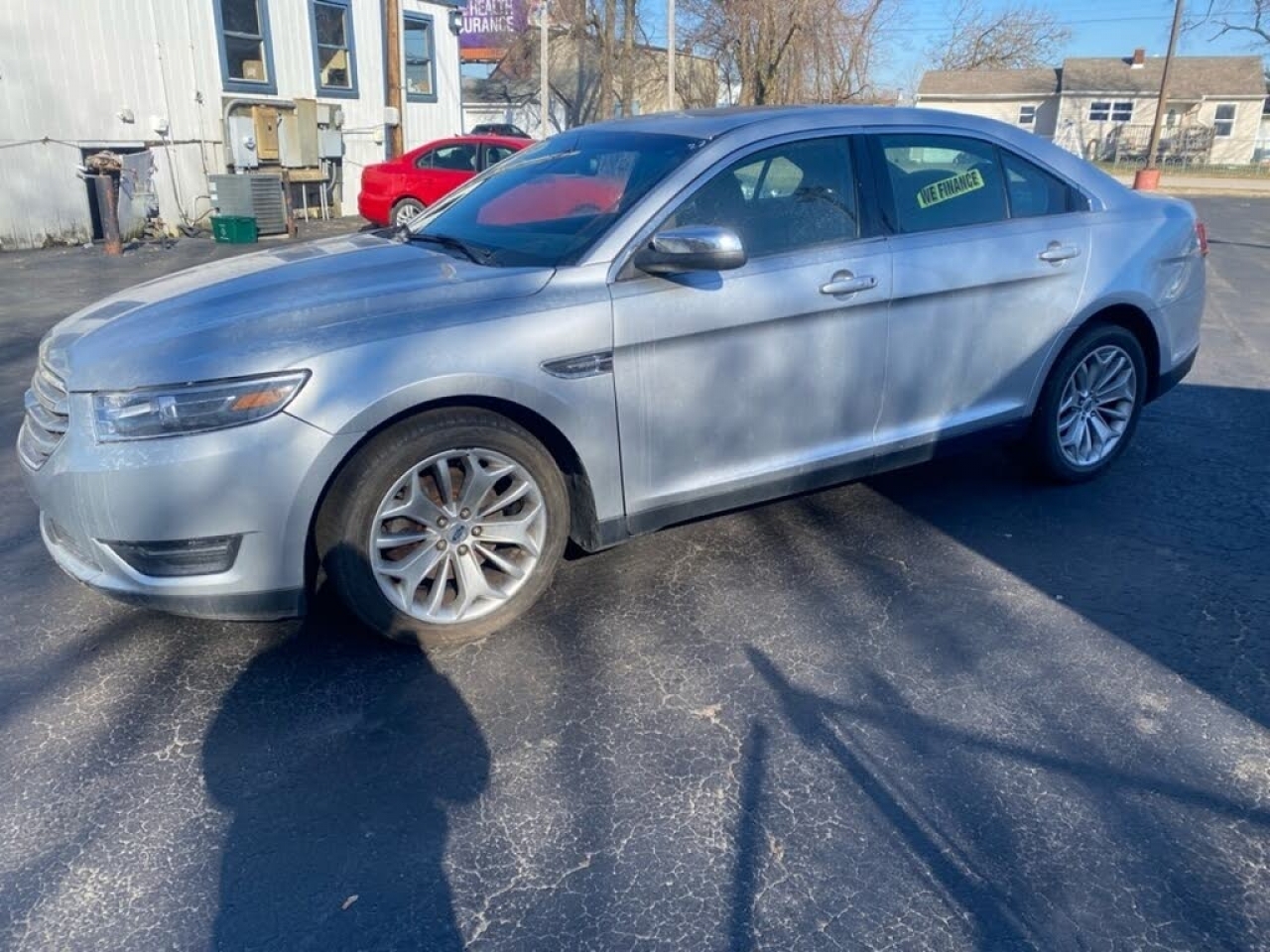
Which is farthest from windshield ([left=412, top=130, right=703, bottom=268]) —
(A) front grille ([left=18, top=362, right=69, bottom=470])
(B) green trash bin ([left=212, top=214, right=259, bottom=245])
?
(B) green trash bin ([left=212, top=214, right=259, bottom=245])

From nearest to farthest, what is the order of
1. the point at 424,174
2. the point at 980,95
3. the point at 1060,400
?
the point at 1060,400 → the point at 424,174 → the point at 980,95

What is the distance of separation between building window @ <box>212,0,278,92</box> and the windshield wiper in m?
14.2

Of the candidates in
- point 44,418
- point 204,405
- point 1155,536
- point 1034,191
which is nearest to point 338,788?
point 204,405

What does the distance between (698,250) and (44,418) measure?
221 cm

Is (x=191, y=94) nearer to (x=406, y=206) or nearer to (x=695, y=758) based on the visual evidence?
(x=406, y=206)

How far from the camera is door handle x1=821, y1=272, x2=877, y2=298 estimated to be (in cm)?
371

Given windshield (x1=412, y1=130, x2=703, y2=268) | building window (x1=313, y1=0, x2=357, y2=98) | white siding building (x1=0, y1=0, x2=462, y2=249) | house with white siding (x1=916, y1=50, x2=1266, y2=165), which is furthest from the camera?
house with white siding (x1=916, y1=50, x2=1266, y2=165)

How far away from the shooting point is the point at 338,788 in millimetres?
2688

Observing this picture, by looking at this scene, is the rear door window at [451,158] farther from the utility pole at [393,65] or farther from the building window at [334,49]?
the building window at [334,49]

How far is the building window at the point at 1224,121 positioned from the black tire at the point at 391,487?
50674mm

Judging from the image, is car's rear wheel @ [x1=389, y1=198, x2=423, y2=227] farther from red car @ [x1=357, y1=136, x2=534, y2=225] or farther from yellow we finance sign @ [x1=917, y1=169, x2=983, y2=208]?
yellow we finance sign @ [x1=917, y1=169, x2=983, y2=208]

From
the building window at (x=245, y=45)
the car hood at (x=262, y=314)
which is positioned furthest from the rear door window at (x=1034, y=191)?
the building window at (x=245, y=45)

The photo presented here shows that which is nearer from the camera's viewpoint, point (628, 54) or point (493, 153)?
point (493, 153)

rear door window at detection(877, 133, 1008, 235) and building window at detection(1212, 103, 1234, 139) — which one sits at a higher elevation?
building window at detection(1212, 103, 1234, 139)
